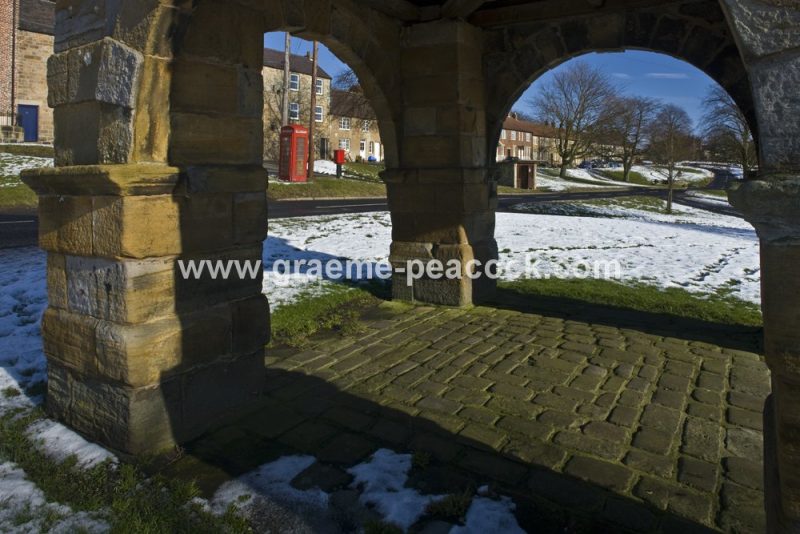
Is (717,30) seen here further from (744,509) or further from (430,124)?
(744,509)

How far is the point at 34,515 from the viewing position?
2.51 metres

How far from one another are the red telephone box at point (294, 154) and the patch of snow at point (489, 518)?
20997mm

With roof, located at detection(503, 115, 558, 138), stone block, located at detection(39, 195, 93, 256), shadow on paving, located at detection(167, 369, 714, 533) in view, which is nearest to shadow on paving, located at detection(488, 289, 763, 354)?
shadow on paving, located at detection(167, 369, 714, 533)

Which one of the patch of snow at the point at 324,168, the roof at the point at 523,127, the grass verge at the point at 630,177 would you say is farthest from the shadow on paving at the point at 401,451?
the roof at the point at 523,127

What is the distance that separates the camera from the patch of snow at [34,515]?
243 centimetres

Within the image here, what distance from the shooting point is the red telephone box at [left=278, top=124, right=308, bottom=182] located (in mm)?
22194

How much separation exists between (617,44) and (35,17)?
32.3 metres

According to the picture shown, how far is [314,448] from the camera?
3.19 m

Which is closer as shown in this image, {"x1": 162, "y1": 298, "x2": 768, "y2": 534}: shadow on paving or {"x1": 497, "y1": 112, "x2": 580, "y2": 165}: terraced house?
{"x1": 162, "y1": 298, "x2": 768, "y2": 534}: shadow on paving

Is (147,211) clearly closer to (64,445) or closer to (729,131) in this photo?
(64,445)

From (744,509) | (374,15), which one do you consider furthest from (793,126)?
(374,15)

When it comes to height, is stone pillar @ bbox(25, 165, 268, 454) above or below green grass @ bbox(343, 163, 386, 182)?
below

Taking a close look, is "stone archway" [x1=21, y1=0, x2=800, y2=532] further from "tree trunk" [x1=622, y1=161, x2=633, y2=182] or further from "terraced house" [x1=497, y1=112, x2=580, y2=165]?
"terraced house" [x1=497, y1=112, x2=580, y2=165]

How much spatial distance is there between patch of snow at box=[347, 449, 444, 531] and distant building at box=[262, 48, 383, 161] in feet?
100
